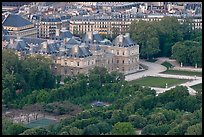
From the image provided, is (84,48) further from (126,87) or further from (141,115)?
(141,115)

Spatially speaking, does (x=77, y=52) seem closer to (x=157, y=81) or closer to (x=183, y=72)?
(x=157, y=81)

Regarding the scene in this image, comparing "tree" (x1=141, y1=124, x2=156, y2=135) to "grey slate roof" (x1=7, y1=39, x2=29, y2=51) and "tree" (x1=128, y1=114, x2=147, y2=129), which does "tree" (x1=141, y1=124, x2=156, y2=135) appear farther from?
"grey slate roof" (x1=7, y1=39, x2=29, y2=51)

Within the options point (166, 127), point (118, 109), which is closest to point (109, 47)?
point (118, 109)

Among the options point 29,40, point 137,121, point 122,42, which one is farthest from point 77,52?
point 137,121

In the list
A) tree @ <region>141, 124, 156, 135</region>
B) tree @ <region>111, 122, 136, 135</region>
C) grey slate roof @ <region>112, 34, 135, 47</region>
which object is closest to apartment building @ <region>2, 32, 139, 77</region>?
grey slate roof @ <region>112, 34, 135, 47</region>

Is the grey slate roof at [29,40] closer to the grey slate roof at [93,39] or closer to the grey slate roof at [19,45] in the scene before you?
the grey slate roof at [19,45]

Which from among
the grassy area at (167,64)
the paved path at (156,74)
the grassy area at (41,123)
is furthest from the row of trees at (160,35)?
the grassy area at (41,123)
